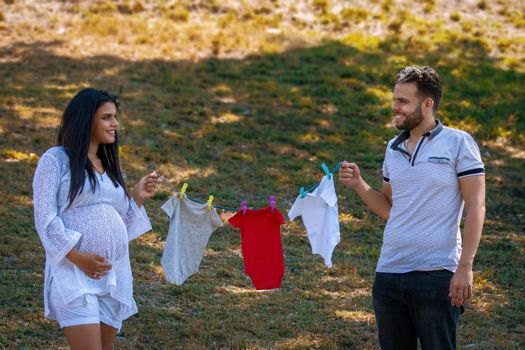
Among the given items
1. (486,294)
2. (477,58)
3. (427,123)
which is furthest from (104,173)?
(477,58)

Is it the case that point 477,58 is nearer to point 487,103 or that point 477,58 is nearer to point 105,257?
point 487,103

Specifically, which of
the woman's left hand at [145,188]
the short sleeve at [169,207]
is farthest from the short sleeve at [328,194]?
the woman's left hand at [145,188]

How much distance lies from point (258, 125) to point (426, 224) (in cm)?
797

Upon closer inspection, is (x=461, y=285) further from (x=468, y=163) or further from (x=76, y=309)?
(x=76, y=309)

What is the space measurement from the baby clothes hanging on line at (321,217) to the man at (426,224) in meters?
0.83

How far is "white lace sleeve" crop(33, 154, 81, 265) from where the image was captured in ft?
12.8

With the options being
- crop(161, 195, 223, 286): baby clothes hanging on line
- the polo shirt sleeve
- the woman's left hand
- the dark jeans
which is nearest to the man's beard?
the polo shirt sleeve

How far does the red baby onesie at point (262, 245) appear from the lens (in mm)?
5062

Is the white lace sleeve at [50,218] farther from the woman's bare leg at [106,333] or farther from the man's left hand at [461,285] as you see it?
the man's left hand at [461,285]

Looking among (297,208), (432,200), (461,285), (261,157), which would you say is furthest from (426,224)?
(261,157)

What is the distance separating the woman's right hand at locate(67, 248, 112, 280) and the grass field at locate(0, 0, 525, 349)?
2.06 metres

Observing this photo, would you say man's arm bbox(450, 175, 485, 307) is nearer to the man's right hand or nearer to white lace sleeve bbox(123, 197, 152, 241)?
the man's right hand

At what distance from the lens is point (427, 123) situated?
4.07m

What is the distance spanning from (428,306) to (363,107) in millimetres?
8850
